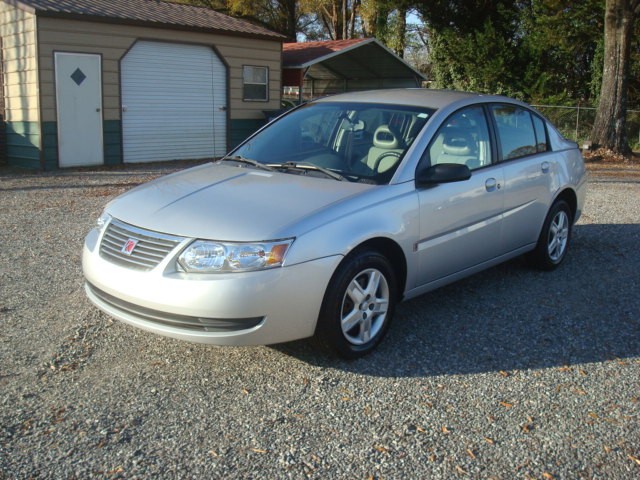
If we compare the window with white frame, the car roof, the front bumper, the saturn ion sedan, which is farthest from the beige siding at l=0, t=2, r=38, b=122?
the front bumper

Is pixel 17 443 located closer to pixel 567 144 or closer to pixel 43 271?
pixel 43 271

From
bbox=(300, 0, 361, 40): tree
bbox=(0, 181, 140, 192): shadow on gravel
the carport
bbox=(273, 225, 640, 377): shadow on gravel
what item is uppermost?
bbox=(300, 0, 361, 40): tree

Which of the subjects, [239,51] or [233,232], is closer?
[233,232]

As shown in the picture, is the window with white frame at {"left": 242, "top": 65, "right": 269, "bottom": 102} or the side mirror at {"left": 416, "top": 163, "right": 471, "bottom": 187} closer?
the side mirror at {"left": 416, "top": 163, "right": 471, "bottom": 187}

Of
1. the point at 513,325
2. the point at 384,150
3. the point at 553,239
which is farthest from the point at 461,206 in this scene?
the point at 553,239

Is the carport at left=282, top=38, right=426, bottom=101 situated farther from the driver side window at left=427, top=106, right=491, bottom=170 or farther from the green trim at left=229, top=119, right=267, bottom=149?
the driver side window at left=427, top=106, right=491, bottom=170

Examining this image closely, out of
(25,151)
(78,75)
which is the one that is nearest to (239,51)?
(78,75)

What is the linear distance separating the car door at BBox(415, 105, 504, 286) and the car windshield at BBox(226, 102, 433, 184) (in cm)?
25

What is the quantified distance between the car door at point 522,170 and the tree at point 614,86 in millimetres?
12789

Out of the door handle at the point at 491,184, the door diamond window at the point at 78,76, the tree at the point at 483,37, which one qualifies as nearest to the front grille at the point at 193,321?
the door handle at the point at 491,184

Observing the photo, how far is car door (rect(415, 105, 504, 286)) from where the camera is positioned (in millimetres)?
4902

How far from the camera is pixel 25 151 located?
14.5m

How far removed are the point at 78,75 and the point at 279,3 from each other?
22219mm

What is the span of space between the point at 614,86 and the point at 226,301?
16.9 metres
